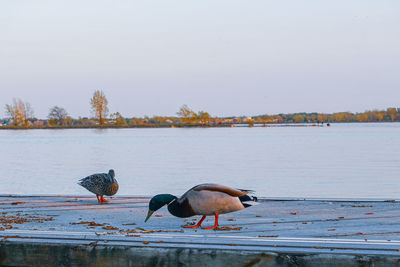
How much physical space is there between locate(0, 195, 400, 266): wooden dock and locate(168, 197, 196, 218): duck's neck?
0.20m

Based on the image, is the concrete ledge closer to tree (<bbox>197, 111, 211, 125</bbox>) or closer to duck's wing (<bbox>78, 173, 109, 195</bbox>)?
duck's wing (<bbox>78, 173, 109, 195</bbox>)

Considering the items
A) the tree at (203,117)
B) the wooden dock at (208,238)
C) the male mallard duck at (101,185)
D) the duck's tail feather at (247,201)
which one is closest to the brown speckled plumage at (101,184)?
the male mallard duck at (101,185)

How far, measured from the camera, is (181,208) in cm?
654

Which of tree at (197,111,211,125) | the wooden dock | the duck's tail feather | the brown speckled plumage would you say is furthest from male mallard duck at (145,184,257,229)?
tree at (197,111,211,125)

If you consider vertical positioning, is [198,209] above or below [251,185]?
above

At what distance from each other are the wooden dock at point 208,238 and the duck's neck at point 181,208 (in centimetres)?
20

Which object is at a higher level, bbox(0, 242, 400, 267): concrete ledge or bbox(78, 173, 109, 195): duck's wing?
bbox(78, 173, 109, 195): duck's wing

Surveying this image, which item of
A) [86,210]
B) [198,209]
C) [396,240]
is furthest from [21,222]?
[396,240]

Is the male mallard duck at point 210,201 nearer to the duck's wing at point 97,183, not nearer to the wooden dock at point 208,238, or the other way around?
the wooden dock at point 208,238

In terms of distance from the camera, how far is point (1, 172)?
27.7 metres

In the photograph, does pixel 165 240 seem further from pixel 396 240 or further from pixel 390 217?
pixel 390 217

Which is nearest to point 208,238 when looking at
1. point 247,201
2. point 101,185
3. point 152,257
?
point 152,257

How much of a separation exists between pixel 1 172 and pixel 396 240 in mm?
25449

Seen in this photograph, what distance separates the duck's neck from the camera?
6492 millimetres
